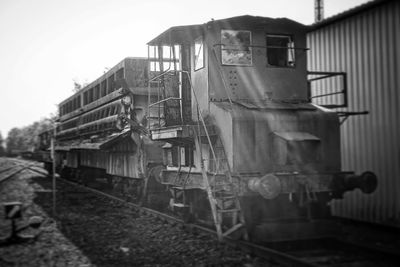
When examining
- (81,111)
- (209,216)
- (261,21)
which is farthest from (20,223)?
(81,111)

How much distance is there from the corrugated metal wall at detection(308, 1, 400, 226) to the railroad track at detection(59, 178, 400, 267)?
8.00ft

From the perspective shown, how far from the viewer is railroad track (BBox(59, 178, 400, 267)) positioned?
621 cm

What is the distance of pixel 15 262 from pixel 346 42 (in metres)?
8.69

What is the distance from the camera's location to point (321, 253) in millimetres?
6957

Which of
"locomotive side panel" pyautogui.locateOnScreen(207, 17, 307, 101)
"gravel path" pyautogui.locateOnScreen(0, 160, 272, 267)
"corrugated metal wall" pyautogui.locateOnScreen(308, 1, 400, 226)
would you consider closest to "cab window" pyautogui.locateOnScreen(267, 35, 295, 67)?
"locomotive side panel" pyautogui.locateOnScreen(207, 17, 307, 101)

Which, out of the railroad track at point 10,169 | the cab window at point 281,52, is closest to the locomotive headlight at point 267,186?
the cab window at point 281,52

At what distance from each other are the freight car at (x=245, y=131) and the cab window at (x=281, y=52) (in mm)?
22

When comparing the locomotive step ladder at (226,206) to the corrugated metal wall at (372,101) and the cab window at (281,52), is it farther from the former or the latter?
the corrugated metal wall at (372,101)

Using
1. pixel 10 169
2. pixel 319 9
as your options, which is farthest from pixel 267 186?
pixel 10 169

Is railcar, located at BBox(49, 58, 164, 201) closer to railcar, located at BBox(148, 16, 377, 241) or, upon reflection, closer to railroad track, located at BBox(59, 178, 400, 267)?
railcar, located at BBox(148, 16, 377, 241)

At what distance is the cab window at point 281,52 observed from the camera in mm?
9414

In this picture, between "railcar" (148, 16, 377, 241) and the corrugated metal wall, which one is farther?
the corrugated metal wall

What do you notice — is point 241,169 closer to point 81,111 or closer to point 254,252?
point 254,252

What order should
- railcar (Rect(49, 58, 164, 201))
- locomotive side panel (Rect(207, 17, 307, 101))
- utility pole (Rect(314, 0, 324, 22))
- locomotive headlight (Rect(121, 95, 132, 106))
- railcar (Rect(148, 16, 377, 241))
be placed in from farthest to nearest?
utility pole (Rect(314, 0, 324, 22)) < locomotive headlight (Rect(121, 95, 132, 106)) < railcar (Rect(49, 58, 164, 201)) < locomotive side panel (Rect(207, 17, 307, 101)) < railcar (Rect(148, 16, 377, 241))
